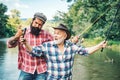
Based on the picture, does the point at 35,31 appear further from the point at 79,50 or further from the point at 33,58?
the point at 79,50

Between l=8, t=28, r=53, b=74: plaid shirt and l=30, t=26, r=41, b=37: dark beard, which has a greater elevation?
l=30, t=26, r=41, b=37: dark beard

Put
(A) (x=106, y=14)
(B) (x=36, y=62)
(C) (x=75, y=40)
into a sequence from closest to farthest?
(B) (x=36, y=62) < (C) (x=75, y=40) < (A) (x=106, y=14)

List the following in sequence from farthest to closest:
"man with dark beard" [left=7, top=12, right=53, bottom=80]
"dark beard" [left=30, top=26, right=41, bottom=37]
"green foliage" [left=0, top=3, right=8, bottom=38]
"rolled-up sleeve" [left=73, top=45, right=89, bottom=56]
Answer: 1. "green foliage" [left=0, top=3, right=8, bottom=38]
2. "man with dark beard" [left=7, top=12, right=53, bottom=80]
3. "dark beard" [left=30, top=26, right=41, bottom=37]
4. "rolled-up sleeve" [left=73, top=45, right=89, bottom=56]

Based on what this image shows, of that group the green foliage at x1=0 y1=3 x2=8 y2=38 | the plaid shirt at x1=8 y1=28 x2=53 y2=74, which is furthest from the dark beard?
the green foliage at x1=0 y1=3 x2=8 y2=38

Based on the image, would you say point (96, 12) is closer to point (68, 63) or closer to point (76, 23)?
point (68, 63)

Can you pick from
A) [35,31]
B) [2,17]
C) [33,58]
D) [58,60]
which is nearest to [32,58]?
[33,58]

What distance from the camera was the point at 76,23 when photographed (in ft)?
317

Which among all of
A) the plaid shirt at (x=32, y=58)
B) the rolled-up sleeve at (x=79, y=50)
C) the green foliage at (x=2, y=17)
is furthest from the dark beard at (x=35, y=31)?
the green foliage at (x=2, y=17)

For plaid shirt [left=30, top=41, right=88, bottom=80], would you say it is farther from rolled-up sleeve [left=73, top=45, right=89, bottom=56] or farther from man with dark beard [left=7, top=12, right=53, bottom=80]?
man with dark beard [left=7, top=12, right=53, bottom=80]

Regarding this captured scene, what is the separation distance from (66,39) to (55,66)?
21.0 inches

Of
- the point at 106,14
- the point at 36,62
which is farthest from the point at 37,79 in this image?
the point at 106,14

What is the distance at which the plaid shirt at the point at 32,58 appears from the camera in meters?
7.58

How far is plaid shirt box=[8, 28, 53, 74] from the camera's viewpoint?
758 cm

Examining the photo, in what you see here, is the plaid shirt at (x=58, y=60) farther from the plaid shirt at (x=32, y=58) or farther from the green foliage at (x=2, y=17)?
the green foliage at (x=2, y=17)
